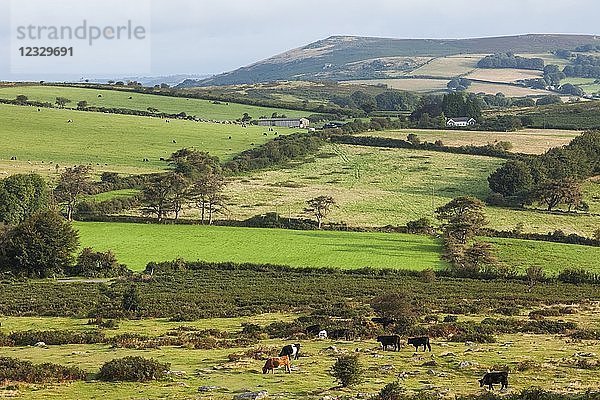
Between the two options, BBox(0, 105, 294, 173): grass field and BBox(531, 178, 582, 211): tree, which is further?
BBox(0, 105, 294, 173): grass field

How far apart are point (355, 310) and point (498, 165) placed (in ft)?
263

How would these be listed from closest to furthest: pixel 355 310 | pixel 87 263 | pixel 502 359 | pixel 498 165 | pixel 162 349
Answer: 1. pixel 502 359
2. pixel 162 349
3. pixel 355 310
4. pixel 87 263
5. pixel 498 165

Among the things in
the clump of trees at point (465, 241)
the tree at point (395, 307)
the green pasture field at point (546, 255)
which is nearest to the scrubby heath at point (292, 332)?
the tree at point (395, 307)

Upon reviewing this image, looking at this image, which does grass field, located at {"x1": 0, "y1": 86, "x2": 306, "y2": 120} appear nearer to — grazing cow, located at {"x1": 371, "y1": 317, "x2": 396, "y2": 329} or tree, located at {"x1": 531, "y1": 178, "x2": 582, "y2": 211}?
tree, located at {"x1": 531, "y1": 178, "x2": 582, "y2": 211}

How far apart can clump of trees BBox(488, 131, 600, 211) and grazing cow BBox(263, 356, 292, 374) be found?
7087cm

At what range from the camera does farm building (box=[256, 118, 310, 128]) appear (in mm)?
169000

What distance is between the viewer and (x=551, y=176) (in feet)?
326

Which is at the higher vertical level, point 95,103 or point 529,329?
point 95,103

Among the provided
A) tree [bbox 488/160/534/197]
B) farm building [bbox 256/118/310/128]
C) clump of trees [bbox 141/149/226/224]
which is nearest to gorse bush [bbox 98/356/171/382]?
clump of trees [bbox 141/149/226/224]

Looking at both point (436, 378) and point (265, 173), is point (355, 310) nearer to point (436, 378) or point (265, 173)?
point (436, 378)

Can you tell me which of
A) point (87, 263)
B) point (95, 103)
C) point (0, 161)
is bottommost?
point (87, 263)

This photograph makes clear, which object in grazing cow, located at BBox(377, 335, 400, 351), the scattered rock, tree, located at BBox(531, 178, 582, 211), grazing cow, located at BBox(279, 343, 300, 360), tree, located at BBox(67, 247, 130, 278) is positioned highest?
tree, located at BBox(531, 178, 582, 211)

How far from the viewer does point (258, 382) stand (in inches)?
960

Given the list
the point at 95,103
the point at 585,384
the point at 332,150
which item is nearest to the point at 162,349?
the point at 585,384
